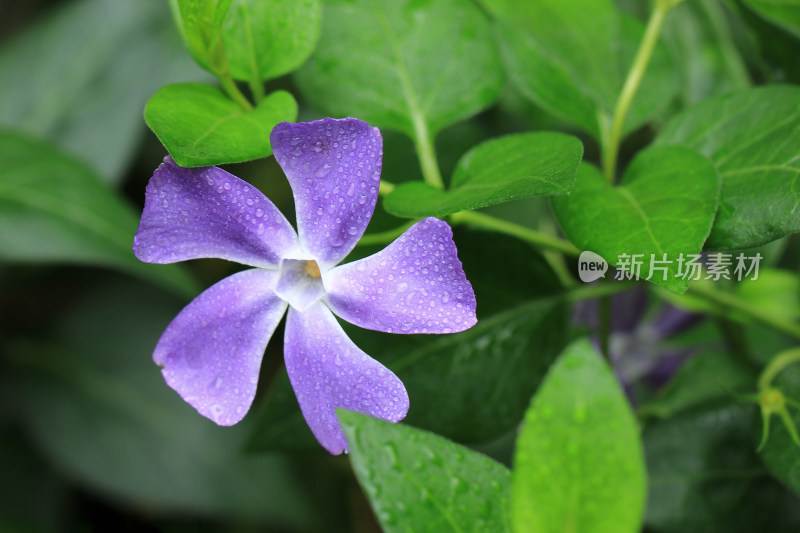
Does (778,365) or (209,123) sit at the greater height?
(209,123)

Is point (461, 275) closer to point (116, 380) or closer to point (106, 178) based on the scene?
point (106, 178)

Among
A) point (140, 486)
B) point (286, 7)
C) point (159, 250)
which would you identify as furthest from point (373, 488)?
point (140, 486)

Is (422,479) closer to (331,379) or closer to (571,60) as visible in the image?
(331,379)

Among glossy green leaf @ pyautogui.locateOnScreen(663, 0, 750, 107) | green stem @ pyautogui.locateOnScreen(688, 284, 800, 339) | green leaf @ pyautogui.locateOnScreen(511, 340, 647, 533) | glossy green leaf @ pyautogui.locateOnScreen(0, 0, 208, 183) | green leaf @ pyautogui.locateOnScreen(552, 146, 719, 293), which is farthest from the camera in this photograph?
glossy green leaf @ pyautogui.locateOnScreen(0, 0, 208, 183)

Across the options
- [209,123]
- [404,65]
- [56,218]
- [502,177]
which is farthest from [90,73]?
[502,177]

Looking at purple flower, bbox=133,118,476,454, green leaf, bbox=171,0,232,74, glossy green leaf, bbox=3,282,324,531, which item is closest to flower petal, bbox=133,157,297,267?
purple flower, bbox=133,118,476,454

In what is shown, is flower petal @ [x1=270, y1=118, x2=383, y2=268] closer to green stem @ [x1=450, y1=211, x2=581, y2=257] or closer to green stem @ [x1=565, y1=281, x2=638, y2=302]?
green stem @ [x1=450, y1=211, x2=581, y2=257]

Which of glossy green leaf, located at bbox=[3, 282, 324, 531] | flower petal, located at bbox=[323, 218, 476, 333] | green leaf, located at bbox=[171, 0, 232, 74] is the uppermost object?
green leaf, located at bbox=[171, 0, 232, 74]
